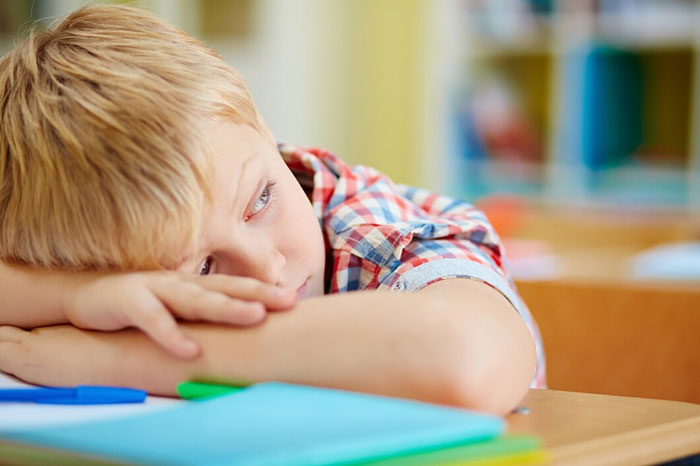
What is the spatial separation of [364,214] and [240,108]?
182mm

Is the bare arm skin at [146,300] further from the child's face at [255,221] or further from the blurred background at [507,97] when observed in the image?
the blurred background at [507,97]

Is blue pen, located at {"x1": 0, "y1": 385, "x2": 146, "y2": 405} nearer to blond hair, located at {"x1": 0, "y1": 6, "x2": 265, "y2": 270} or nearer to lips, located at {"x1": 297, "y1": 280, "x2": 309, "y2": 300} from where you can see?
blond hair, located at {"x1": 0, "y1": 6, "x2": 265, "y2": 270}

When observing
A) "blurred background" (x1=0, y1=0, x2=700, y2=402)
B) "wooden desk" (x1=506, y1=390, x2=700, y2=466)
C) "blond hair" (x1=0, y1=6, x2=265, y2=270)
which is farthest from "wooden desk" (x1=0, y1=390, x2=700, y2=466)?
"blurred background" (x1=0, y1=0, x2=700, y2=402)

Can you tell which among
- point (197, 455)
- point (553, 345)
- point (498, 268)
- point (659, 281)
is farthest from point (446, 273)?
point (659, 281)

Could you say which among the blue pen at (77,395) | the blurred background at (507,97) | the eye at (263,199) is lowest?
the blurred background at (507,97)

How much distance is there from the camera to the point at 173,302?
66 centimetres

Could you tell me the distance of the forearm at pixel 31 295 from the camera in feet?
2.46

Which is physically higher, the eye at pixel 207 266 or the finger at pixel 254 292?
the finger at pixel 254 292

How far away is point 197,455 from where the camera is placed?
15.8 inches

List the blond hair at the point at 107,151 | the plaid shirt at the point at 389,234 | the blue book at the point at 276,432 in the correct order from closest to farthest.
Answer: the blue book at the point at 276,432
the blond hair at the point at 107,151
the plaid shirt at the point at 389,234

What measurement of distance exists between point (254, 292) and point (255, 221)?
0.13 m

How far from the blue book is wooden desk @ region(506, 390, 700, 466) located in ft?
0.20

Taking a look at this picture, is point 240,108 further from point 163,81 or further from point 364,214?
point 364,214

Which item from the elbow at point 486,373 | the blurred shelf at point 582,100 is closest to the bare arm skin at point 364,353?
the elbow at point 486,373
